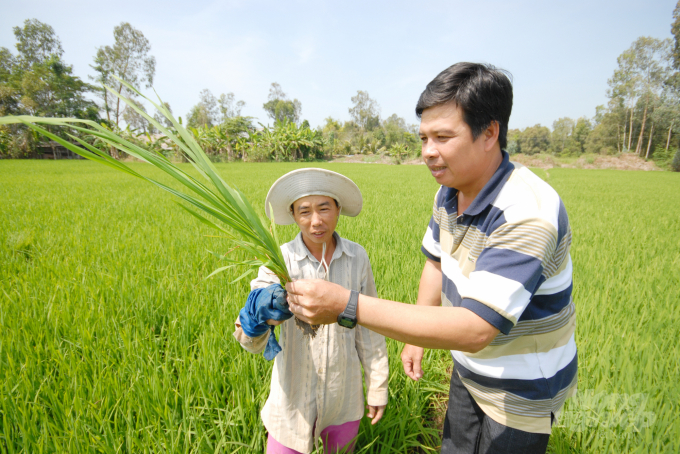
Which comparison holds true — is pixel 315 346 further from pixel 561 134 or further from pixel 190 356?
pixel 561 134

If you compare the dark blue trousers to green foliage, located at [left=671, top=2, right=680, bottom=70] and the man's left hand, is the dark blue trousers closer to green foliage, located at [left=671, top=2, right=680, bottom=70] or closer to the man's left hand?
the man's left hand

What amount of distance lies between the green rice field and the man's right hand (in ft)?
0.92

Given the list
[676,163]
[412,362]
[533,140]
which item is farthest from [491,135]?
[533,140]

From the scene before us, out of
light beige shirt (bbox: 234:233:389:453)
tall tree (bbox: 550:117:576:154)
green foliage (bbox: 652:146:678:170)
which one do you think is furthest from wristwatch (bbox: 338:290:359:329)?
tall tree (bbox: 550:117:576:154)

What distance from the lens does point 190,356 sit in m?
1.84

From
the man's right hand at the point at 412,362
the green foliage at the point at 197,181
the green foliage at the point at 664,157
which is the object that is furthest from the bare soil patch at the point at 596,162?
the green foliage at the point at 197,181

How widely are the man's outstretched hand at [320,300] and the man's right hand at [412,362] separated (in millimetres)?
682

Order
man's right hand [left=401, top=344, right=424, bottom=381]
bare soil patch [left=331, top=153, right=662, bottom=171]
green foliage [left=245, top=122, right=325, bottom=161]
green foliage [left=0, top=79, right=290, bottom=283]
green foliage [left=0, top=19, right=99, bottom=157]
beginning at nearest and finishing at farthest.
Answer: green foliage [left=0, top=79, right=290, bottom=283]
man's right hand [left=401, top=344, right=424, bottom=381]
green foliage [left=0, top=19, right=99, bottom=157]
green foliage [left=245, top=122, right=325, bottom=161]
bare soil patch [left=331, top=153, right=662, bottom=171]

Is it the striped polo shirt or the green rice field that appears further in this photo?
the green rice field

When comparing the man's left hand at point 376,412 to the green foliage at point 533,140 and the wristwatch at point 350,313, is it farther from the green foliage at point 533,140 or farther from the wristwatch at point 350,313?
the green foliage at point 533,140

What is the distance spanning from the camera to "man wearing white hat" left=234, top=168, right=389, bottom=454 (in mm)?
1169

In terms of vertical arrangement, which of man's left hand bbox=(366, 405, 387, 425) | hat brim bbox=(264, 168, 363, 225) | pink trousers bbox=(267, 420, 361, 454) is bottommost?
pink trousers bbox=(267, 420, 361, 454)

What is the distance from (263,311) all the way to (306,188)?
0.46 m

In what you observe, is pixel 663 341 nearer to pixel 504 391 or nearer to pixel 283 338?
pixel 504 391
